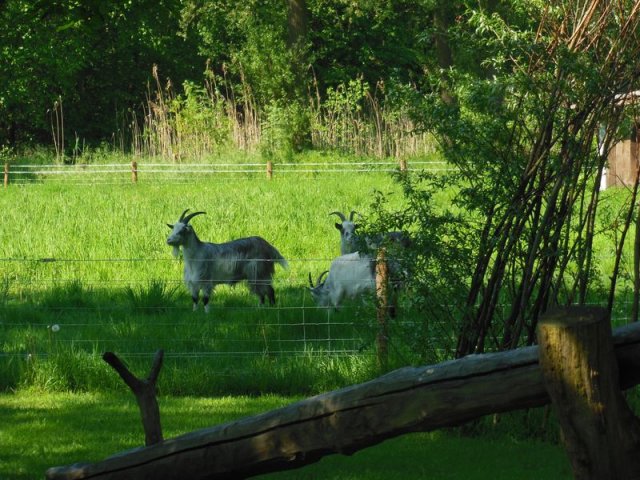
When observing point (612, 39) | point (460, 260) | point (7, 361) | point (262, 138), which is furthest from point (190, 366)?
point (262, 138)

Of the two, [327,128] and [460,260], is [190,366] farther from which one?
[327,128]

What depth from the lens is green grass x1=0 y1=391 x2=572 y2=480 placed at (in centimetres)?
771

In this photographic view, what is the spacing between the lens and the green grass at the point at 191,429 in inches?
304

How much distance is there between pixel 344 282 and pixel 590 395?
1032 cm

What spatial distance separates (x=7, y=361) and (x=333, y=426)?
7414 millimetres

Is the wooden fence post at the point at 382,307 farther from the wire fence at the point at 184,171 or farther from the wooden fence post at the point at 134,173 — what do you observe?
the wooden fence post at the point at 134,173

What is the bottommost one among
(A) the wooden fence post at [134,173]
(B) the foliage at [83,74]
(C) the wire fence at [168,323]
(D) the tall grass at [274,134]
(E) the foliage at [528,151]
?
(C) the wire fence at [168,323]

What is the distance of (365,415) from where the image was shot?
168 inches

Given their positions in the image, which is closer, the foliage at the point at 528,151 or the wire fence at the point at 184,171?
the foliage at the point at 528,151

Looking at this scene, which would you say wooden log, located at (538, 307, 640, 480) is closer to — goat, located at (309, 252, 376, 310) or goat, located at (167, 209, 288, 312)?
goat, located at (309, 252, 376, 310)

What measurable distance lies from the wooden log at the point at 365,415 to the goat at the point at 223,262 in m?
10.5

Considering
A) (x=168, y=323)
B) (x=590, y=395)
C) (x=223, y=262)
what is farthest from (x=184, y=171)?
(x=590, y=395)

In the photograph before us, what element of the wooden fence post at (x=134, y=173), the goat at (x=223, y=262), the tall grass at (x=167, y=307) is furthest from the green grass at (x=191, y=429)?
Answer: the wooden fence post at (x=134, y=173)

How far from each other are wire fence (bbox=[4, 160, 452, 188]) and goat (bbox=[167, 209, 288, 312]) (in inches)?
541
